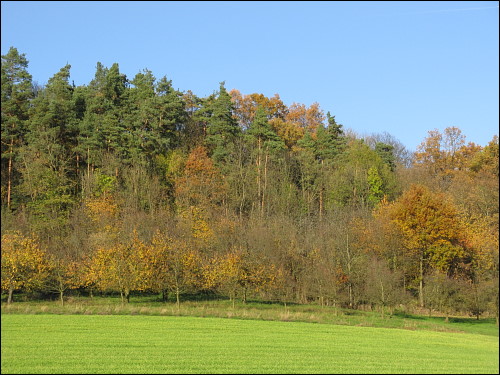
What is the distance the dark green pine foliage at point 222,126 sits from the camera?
62.6 m

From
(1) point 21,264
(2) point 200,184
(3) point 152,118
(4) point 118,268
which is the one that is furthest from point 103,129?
(1) point 21,264

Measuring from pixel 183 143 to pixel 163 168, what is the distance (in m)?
5.54

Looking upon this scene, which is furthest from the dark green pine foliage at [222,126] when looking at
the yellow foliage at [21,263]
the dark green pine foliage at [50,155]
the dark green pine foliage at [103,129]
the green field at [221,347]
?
the green field at [221,347]

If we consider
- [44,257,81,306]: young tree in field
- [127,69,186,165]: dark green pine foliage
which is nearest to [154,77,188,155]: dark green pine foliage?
[127,69,186,165]: dark green pine foliage

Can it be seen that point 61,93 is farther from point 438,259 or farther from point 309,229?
point 438,259

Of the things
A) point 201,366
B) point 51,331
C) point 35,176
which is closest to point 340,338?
point 201,366

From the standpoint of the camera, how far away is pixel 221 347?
21359 millimetres

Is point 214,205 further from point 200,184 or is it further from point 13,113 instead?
point 13,113

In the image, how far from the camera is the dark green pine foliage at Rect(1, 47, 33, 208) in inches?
1865

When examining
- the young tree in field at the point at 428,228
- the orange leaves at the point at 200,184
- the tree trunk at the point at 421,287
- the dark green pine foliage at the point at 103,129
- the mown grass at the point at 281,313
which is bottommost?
the mown grass at the point at 281,313

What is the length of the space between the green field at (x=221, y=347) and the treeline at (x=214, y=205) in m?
4.42

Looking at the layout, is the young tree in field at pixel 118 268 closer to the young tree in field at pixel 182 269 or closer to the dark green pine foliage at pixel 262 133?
the young tree in field at pixel 182 269

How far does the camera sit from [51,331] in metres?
24.3

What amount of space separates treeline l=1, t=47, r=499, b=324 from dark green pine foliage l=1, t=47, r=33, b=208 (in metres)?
0.17
